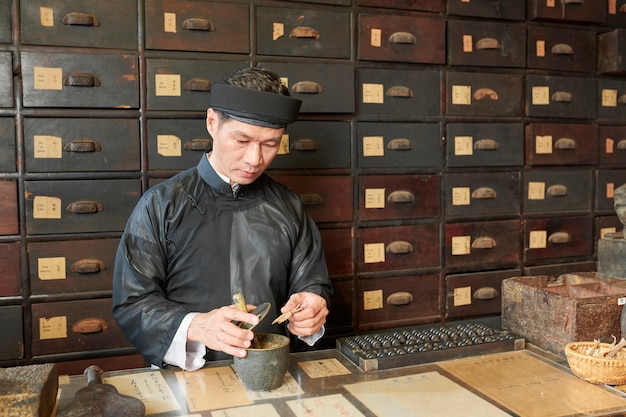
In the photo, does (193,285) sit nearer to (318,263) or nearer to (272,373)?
(318,263)

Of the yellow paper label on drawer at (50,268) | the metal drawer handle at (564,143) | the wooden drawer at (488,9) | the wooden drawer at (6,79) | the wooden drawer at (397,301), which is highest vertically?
the wooden drawer at (488,9)

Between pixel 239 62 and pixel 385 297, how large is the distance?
4.74 feet

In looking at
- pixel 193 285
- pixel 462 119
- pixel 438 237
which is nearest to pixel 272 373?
pixel 193 285

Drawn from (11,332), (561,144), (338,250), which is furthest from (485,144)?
(11,332)

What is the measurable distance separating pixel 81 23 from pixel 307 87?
107 centimetres

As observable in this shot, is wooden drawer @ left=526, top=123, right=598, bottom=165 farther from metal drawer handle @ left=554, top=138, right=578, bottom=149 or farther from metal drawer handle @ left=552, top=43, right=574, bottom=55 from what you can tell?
metal drawer handle @ left=552, top=43, right=574, bottom=55

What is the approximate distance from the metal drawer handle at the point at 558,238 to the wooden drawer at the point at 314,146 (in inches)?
54.6

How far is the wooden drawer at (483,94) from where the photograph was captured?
341cm

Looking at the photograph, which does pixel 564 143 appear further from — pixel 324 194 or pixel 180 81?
pixel 180 81

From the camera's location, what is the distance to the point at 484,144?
3471 millimetres

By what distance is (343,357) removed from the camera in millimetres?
1842

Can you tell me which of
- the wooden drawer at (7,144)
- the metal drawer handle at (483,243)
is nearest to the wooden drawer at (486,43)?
the metal drawer handle at (483,243)

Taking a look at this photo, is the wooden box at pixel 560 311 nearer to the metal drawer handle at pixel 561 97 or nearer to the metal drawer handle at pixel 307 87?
the metal drawer handle at pixel 307 87

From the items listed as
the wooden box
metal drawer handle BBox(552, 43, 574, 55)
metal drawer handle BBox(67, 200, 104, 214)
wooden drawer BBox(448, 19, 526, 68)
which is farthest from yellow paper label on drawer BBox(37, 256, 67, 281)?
metal drawer handle BBox(552, 43, 574, 55)
